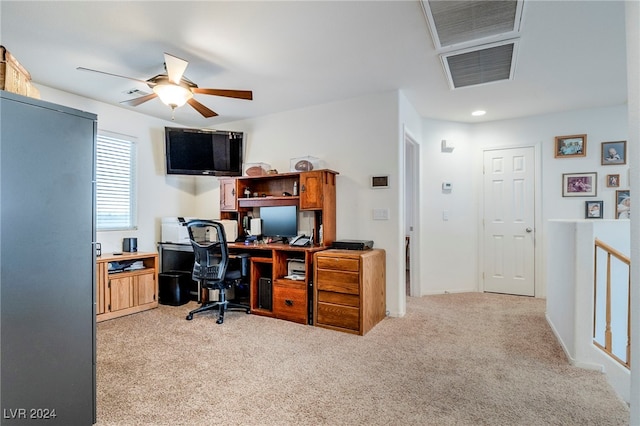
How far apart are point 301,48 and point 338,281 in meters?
2.23

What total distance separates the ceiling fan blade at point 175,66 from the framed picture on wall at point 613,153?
5.26 meters

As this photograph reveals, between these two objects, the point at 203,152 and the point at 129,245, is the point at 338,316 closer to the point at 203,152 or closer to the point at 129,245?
the point at 129,245

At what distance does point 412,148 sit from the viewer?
4750mm

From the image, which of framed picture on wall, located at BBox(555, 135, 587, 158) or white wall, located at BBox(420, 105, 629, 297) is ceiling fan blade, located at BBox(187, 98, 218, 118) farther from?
framed picture on wall, located at BBox(555, 135, 587, 158)

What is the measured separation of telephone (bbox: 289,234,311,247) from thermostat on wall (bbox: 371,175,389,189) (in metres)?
1.03

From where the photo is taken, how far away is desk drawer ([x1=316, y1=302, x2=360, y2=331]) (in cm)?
314

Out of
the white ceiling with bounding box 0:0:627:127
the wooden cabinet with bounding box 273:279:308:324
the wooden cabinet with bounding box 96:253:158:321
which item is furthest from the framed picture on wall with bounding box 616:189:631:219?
the wooden cabinet with bounding box 96:253:158:321

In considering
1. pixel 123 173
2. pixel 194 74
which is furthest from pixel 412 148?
pixel 123 173

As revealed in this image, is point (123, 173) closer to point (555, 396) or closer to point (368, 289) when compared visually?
point (368, 289)

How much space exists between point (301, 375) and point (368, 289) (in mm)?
1196

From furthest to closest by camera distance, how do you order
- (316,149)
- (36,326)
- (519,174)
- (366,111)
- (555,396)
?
(519,174) → (316,149) → (366,111) → (555,396) → (36,326)

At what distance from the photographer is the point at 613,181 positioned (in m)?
4.21

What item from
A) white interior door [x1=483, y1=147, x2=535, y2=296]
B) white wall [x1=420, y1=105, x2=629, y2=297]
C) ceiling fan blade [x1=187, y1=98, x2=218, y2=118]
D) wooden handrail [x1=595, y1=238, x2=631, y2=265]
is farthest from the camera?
white interior door [x1=483, y1=147, x2=535, y2=296]

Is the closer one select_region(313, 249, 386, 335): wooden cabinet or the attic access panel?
the attic access panel
